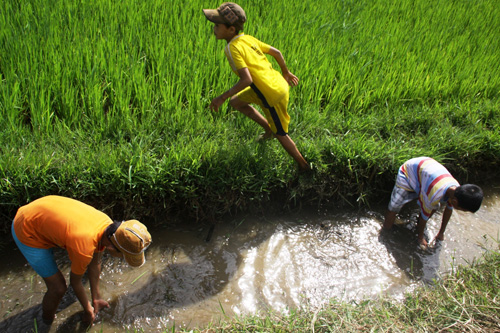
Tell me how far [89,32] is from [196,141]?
5.45ft

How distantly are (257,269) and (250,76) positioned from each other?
48.4 inches

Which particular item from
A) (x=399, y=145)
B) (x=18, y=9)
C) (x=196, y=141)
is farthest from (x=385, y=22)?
(x=18, y=9)

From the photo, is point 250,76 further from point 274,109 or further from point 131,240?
point 131,240

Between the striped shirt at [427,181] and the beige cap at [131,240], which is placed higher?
the beige cap at [131,240]

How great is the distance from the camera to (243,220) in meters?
2.72

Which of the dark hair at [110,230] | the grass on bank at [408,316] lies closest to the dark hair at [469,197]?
the grass on bank at [408,316]

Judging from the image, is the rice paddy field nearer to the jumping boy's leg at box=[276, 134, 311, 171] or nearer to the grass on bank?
the jumping boy's leg at box=[276, 134, 311, 171]

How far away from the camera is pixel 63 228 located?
168 centimetres

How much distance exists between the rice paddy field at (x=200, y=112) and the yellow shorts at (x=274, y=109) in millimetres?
259

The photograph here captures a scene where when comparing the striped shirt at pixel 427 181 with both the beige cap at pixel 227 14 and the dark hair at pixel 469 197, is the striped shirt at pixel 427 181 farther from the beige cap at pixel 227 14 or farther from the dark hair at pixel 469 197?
the beige cap at pixel 227 14

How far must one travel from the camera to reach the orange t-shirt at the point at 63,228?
167 centimetres

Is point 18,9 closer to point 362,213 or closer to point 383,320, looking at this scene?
point 362,213

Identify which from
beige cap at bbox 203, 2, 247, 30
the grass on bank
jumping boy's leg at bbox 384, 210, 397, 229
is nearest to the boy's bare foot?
beige cap at bbox 203, 2, 247, 30

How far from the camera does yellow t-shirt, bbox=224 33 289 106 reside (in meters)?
2.35
